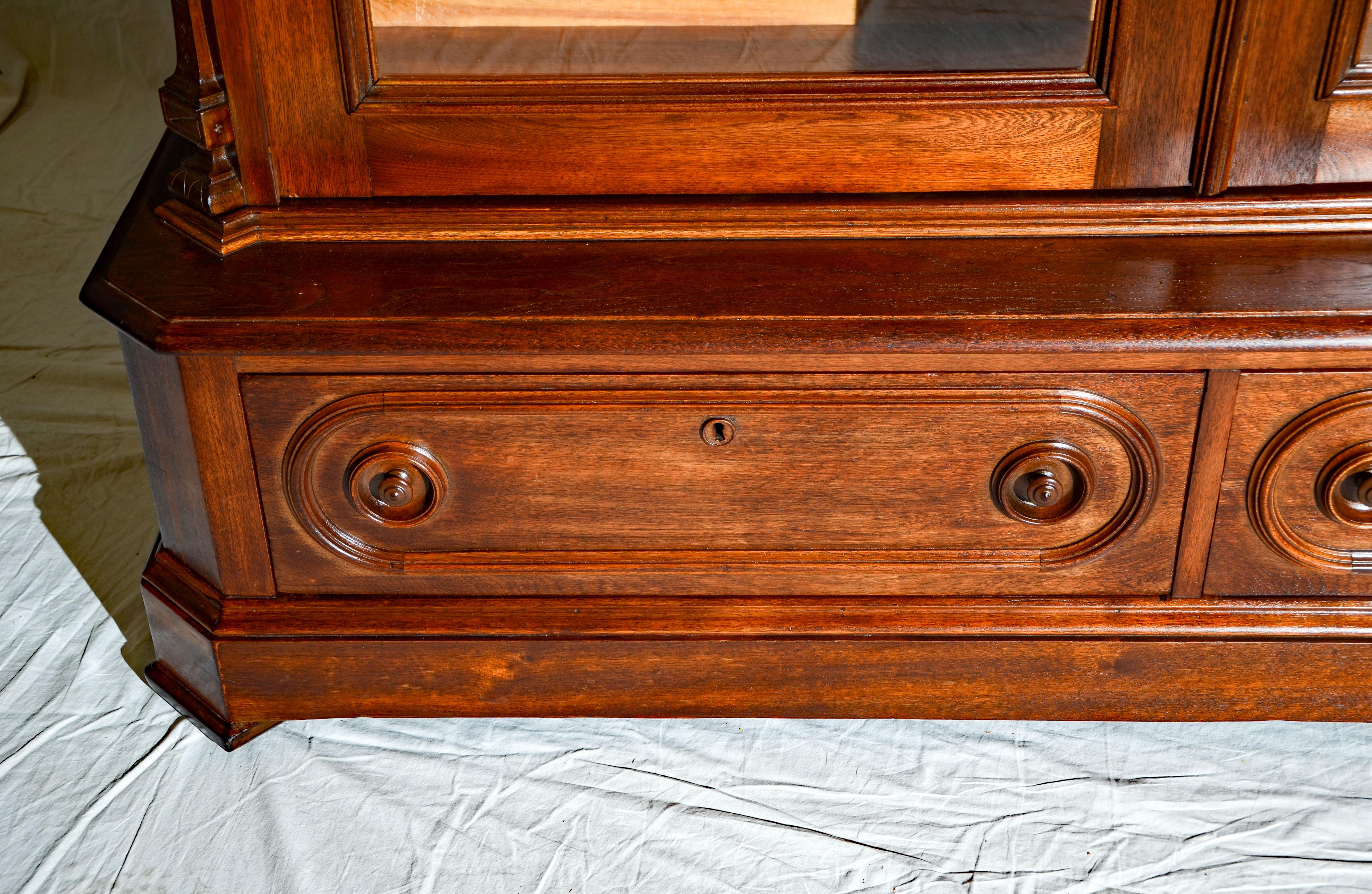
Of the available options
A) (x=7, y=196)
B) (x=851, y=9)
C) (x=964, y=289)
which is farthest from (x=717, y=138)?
(x=7, y=196)

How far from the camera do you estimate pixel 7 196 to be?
2.55 meters

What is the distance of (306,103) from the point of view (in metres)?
1.28

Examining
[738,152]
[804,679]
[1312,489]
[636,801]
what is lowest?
[636,801]

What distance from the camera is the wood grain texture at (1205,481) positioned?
122 centimetres

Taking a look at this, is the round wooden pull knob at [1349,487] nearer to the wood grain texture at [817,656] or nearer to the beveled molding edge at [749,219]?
the wood grain texture at [817,656]

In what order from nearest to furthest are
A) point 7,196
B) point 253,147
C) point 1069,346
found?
point 1069,346 < point 253,147 < point 7,196

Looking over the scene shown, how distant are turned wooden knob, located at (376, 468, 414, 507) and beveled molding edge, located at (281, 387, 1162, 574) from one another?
0.21 feet

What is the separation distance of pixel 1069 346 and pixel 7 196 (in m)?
2.19

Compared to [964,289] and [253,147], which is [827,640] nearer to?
[964,289]

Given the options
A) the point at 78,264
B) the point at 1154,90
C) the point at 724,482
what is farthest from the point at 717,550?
the point at 78,264

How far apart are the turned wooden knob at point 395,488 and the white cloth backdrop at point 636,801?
0.99 ft

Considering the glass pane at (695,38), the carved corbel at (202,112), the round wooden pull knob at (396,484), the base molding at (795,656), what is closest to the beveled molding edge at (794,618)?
the base molding at (795,656)

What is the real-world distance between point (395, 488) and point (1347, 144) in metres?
0.99

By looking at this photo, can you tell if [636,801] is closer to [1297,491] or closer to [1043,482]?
[1043,482]
